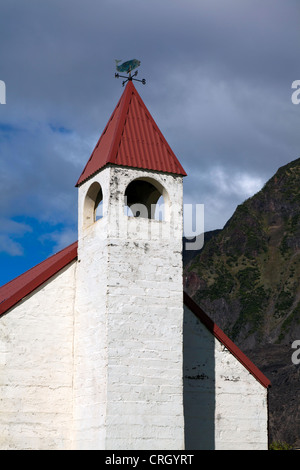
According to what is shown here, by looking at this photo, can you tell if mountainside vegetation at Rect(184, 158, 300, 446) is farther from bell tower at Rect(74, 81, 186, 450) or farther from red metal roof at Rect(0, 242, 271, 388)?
bell tower at Rect(74, 81, 186, 450)

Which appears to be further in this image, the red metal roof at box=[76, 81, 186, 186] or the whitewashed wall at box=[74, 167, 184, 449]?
the red metal roof at box=[76, 81, 186, 186]

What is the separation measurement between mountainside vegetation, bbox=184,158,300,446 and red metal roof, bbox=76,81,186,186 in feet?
226

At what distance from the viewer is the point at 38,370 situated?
1914 centimetres

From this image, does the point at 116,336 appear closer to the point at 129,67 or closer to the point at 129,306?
the point at 129,306

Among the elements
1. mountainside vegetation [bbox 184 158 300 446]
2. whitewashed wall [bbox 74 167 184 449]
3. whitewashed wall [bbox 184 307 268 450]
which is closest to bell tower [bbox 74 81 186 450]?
whitewashed wall [bbox 74 167 184 449]

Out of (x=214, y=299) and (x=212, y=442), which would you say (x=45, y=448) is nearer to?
(x=212, y=442)

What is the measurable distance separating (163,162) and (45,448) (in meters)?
7.67

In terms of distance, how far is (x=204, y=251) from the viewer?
368ft

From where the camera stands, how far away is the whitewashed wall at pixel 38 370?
1864cm

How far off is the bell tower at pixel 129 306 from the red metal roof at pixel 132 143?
31 millimetres

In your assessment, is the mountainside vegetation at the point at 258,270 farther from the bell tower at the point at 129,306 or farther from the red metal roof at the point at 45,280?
the bell tower at the point at 129,306

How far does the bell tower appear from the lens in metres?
17.7

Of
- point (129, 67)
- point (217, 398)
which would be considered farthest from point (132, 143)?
point (217, 398)
